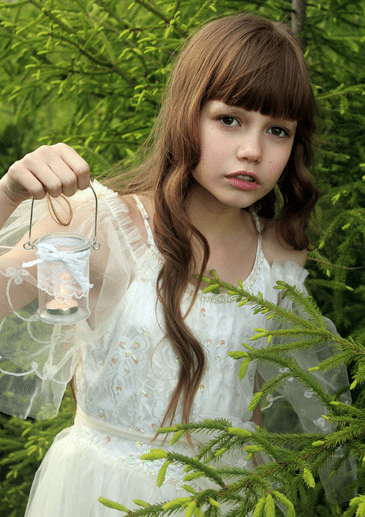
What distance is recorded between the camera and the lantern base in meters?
1.34

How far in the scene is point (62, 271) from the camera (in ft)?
4.35

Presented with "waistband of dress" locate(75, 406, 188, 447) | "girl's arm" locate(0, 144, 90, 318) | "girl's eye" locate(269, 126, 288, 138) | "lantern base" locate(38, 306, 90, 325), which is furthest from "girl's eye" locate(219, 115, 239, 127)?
"waistband of dress" locate(75, 406, 188, 447)

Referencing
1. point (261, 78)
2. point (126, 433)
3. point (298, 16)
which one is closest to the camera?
point (261, 78)

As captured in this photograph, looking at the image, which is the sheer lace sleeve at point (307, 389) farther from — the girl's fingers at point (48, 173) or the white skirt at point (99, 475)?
the girl's fingers at point (48, 173)

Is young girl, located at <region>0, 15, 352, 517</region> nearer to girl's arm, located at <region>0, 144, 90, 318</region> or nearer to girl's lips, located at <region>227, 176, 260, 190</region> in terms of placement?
girl's lips, located at <region>227, 176, 260, 190</region>

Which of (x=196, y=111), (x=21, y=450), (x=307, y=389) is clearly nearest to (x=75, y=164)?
(x=196, y=111)

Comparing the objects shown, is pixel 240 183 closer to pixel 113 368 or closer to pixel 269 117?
pixel 269 117

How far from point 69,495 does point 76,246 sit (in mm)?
989

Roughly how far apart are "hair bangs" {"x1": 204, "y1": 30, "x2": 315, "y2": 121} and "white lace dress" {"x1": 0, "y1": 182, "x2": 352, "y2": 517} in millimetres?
504

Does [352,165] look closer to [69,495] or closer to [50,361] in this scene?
[50,361]

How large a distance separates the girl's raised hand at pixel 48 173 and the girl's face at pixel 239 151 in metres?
0.49

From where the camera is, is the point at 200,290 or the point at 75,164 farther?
the point at 200,290

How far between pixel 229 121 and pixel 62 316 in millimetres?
789

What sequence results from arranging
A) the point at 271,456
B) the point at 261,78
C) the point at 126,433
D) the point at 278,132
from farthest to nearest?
the point at 126,433
the point at 278,132
the point at 261,78
the point at 271,456
